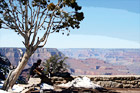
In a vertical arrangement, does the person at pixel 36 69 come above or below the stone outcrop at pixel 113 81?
above

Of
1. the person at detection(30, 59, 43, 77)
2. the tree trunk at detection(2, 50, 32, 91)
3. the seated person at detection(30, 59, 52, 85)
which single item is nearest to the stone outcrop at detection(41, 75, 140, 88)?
the seated person at detection(30, 59, 52, 85)

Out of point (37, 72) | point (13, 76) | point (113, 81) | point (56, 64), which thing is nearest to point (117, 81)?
point (113, 81)

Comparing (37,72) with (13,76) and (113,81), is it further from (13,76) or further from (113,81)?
(113,81)

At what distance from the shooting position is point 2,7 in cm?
1057

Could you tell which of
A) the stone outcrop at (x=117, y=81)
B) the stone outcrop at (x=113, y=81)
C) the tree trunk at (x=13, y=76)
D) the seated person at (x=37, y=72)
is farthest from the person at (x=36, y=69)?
the stone outcrop at (x=117, y=81)

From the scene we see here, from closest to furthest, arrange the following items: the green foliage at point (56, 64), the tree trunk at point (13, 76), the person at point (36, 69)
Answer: the tree trunk at point (13, 76) → the person at point (36, 69) → the green foliage at point (56, 64)

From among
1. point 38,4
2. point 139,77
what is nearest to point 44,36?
point 38,4

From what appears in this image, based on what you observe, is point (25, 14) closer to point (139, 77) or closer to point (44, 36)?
point (44, 36)

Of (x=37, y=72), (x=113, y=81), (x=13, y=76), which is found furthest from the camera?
(x=113, y=81)

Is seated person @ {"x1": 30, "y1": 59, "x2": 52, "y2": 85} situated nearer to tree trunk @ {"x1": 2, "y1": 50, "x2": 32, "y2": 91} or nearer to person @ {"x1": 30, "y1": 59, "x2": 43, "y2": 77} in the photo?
person @ {"x1": 30, "y1": 59, "x2": 43, "y2": 77}

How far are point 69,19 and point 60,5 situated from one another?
960mm

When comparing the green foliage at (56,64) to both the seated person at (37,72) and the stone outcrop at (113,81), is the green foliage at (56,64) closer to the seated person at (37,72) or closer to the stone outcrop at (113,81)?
the stone outcrop at (113,81)

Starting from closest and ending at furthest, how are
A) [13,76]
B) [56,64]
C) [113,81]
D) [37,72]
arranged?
1. [13,76]
2. [37,72]
3. [113,81]
4. [56,64]

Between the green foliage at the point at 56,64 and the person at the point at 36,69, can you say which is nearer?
the person at the point at 36,69
